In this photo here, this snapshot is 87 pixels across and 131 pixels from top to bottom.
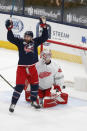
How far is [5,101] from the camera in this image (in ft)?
20.6

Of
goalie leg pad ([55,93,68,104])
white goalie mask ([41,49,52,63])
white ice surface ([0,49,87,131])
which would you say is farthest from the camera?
goalie leg pad ([55,93,68,104])

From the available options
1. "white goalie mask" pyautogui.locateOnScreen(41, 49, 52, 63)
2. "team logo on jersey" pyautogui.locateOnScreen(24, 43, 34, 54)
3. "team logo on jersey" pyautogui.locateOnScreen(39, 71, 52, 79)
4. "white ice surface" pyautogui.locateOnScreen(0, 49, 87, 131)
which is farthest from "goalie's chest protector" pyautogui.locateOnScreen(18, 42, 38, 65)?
"white ice surface" pyautogui.locateOnScreen(0, 49, 87, 131)

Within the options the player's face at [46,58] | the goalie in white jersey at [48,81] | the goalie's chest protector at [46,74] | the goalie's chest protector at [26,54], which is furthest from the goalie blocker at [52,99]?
the goalie's chest protector at [26,54]

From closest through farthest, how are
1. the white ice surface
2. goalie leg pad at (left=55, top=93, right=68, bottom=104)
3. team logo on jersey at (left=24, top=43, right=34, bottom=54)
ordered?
1. the white ice surface
2. team logo on jersey at (left=24, top=43, right=34, bottom=54)
3. goalie leg pad at (left=55, top=93, right=68, bottom=104)

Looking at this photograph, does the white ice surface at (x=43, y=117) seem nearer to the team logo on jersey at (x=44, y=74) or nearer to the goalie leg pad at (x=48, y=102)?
the goalie leg pad at (x=48, y=102)

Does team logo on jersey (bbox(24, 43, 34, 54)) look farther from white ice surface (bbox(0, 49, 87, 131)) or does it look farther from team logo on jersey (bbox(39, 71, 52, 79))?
white ice surface (bbox(0, 49, 87, 131))

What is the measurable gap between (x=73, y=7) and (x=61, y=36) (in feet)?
2.23

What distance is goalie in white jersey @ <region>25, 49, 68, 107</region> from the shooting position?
6086 mm

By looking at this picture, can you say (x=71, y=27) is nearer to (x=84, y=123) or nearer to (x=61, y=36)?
(x=61, y=36)

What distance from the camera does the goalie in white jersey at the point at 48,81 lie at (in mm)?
6086

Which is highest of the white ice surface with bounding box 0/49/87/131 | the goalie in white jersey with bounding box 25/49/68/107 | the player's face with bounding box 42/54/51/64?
the player's face with bounding box 42/54/51/64

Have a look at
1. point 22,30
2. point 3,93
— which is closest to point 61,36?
point 22,30

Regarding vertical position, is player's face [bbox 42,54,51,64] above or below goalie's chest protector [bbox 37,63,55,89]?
above

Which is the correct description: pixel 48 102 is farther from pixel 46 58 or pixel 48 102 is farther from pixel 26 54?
pixel 26 54
